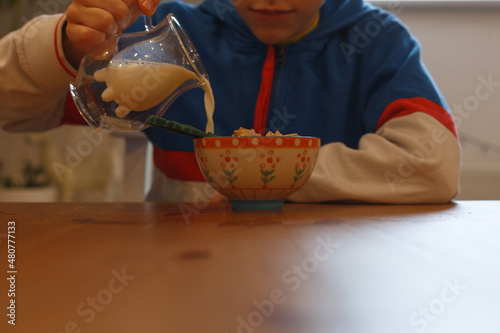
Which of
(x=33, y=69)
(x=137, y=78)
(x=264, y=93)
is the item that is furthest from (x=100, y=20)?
(x=264, y=93)

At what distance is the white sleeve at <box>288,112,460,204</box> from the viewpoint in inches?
25.3

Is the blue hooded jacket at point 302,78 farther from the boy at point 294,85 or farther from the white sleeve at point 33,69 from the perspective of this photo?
the white sleeve at point 33,69

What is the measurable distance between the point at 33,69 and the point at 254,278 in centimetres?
68

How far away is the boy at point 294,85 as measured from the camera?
2.39 feet

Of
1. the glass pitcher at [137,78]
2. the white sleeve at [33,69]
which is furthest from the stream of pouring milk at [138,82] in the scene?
the white sleeve at [33,69]

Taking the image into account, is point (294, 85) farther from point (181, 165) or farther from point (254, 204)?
point (254, 204)

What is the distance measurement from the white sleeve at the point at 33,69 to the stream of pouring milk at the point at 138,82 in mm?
263

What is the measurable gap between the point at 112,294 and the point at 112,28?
0.45 metres

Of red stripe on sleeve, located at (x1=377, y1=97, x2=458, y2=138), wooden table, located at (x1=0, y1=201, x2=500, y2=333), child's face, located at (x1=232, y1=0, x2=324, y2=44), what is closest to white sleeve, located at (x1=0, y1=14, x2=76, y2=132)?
child's face, located at (x1=232, y1=0, x2=324, y2=44)

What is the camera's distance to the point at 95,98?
1.79ft

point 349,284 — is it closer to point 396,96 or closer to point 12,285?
point 12,285

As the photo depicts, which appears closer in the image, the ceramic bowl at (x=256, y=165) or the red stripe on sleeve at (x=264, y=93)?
the ceramic bowl at (x=256, y=165)

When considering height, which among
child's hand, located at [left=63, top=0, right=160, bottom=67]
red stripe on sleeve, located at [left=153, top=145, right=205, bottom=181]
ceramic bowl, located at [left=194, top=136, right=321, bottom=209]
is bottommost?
red stripe on sleeve, located at [left=153, top=145, right=205, bottom=181]

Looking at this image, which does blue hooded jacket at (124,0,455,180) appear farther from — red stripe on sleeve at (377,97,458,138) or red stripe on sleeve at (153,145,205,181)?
red stripe on sleeve at (377,97,458,138)
